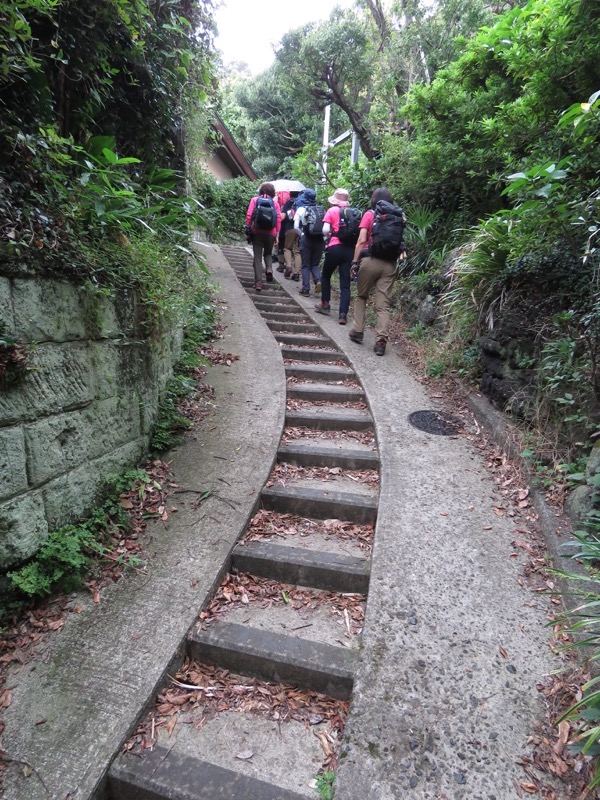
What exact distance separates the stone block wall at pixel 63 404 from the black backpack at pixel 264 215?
4495 mm

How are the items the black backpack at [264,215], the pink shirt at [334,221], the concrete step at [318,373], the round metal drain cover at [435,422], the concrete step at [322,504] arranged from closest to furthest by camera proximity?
the concrete step at [322,504]
the round metal drain cover at [435,422]
the concrete step at [318,373]
the pink shirt at [334,221]
the black backpack at [264,215]

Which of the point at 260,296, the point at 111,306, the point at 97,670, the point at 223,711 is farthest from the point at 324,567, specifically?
the point at 260,296

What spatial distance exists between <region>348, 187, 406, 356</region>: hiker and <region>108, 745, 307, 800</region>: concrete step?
4.26 m

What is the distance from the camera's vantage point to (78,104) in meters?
3.05

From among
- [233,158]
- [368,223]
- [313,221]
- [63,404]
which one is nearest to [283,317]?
[313,221]

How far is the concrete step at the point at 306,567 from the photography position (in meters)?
2.31

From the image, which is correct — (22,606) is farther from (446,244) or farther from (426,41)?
(426,41)

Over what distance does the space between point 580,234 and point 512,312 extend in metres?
0.77

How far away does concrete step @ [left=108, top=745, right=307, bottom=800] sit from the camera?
1.46 meters

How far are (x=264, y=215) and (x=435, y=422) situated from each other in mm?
4534

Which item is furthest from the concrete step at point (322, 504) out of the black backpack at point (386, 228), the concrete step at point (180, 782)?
the black backpack at point (386, 228)

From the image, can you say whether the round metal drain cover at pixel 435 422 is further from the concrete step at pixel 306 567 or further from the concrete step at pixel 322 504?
the concrete step at pixel 306 567

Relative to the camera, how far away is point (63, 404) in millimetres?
2215

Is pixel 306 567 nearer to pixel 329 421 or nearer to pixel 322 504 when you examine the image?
pixel 322 504
